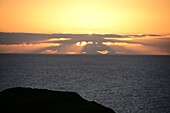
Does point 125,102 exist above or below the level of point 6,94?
below

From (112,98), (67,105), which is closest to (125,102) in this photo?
(112,98)

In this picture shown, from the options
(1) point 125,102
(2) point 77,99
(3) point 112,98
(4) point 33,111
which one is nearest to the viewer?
(4) point 33,111

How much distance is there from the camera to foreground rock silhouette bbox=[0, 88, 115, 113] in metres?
37.6

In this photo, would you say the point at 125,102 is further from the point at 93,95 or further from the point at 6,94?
the point at 6,94

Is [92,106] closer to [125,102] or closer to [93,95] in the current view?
[125,102]

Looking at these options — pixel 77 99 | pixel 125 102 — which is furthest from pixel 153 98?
pixel 77 99

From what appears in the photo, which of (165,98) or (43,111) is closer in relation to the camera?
(43,111)

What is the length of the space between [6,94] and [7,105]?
7319 millimetres

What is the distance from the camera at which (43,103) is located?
40.4m

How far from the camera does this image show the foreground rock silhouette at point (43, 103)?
1480 inches

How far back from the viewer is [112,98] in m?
86.4

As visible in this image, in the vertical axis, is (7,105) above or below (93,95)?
above

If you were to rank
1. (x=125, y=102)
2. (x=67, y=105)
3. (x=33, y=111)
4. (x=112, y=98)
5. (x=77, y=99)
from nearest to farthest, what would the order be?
(x=33, y=111), (x=67, y=105), (x=77, y=99), (x=125, y=102), (x=112, y=98)

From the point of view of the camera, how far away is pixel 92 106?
1640 inches
